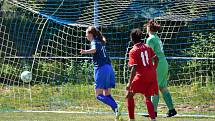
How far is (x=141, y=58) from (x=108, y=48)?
6.92 meters

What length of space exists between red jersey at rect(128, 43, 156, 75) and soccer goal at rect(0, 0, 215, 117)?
2933 millimetres

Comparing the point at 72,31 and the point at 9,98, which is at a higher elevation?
the point at 72,31

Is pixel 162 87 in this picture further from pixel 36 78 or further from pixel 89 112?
pixel 36 78

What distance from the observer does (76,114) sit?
1130 centimetres

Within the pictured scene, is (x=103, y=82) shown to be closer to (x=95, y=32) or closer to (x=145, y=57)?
(x=95, y=32)

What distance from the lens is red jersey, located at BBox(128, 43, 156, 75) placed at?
28.3 feet

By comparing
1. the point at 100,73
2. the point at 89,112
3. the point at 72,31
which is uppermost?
the point at 72,31

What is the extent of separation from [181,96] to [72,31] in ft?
10.1

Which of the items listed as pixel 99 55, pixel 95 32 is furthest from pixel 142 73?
pixel 95 32

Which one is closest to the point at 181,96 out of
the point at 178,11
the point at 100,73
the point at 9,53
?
the point at 178,11

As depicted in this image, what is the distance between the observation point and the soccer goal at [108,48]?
1244 centimetres

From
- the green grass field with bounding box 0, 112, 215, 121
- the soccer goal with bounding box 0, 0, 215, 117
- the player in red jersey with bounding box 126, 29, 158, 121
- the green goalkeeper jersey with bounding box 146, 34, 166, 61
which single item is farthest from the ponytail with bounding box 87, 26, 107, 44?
the soccer goal with bounding box 0, 0, 215, 117

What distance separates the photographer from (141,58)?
8648 millimetres

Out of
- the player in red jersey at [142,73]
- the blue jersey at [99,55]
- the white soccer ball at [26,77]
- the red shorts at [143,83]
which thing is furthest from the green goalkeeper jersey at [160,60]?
the white soccer ball at [26,77]
